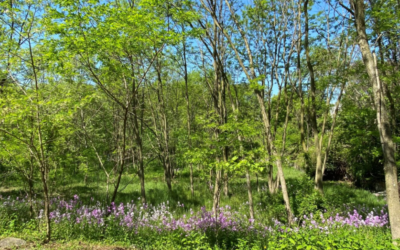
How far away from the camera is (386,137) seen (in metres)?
3.94

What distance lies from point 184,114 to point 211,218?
10.6 m

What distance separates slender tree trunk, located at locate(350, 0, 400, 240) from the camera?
12.4ft

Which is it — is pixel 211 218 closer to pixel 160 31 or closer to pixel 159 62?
pixel 160 31

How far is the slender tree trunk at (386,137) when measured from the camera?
3766 mm

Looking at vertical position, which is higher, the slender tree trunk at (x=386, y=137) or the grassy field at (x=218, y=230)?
the slender tree trunk at (x=386, y=137)

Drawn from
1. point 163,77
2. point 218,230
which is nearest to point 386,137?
point 218,230

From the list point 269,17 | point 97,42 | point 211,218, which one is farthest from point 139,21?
point 269,17

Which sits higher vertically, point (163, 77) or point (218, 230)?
point (163, 77)

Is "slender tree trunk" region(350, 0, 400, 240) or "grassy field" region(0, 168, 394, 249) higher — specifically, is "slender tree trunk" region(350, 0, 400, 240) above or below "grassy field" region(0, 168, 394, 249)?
above

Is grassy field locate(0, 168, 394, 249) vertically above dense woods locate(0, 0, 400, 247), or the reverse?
dense woods locate(0, 0, 400, 247)

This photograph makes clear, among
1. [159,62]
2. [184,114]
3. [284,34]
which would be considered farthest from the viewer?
[184,114]

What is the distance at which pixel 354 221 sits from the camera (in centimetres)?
515

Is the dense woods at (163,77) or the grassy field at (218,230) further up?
the dense woods at (163,77)

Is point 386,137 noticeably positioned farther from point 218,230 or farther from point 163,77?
point 163,77
